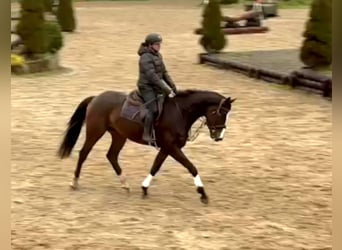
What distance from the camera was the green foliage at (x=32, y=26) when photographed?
13.0 meters

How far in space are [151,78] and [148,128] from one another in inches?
15.1

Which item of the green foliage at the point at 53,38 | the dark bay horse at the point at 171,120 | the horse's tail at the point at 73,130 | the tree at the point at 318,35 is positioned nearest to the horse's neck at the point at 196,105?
the dark bay horse at the point at 171,120

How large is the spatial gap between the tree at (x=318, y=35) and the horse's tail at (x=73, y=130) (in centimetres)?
659

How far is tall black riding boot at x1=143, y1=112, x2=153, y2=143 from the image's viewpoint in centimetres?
509

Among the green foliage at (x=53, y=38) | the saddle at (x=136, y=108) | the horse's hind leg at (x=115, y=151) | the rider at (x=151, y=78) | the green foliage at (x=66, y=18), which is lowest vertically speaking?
the green foliage at (x=66, y=18)

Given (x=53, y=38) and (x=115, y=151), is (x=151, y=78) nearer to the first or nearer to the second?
(x=115, y=151)

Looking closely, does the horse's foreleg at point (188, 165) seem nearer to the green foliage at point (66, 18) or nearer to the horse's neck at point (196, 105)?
the horse's neck at point (196, 105)

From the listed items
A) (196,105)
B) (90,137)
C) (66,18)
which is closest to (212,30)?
(66,18)

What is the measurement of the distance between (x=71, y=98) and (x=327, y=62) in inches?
171

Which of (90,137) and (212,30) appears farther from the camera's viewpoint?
(212,30)

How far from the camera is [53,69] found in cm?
1345

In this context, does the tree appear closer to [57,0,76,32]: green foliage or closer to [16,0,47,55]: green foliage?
[16,0,47,55]: green foliage

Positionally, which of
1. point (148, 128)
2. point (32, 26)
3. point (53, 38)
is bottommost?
point (53, 38)

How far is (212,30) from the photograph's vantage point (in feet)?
49.7
